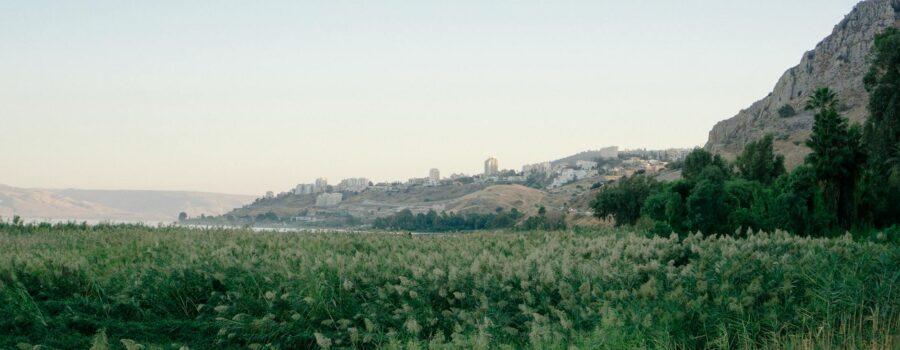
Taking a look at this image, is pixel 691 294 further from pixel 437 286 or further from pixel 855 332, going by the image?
pixel 437 286

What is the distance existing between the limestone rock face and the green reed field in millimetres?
78803

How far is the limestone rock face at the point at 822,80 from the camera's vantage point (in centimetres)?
9419

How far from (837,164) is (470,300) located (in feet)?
92.6

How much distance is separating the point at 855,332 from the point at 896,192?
2968 cm

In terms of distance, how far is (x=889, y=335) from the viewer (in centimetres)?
875

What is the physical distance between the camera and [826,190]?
35.4m

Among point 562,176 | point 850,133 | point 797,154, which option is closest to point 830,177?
point 850,133

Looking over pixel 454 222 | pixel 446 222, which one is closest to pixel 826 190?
pixel 446 222

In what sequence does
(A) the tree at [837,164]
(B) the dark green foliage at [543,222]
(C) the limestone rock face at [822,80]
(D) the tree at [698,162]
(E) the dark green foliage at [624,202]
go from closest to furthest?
(A) the tree at [837,164] < (E) the dark green foliage at [624,202] < (B) the dark green foliage at [543,222] < (D) the tree at [698,162] < (C) the limestone rock face at [822,80]

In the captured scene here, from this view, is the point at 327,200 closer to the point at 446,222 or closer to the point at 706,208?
the point at 446,222

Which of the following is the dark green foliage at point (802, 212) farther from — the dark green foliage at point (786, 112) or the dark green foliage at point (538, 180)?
the dark green foliage at point (538, 180)

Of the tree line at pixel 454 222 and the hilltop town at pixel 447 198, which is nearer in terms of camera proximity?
the tree line at pixel 454 222

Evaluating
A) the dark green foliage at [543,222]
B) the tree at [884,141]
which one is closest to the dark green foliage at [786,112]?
the dark green foliage at [543,222]

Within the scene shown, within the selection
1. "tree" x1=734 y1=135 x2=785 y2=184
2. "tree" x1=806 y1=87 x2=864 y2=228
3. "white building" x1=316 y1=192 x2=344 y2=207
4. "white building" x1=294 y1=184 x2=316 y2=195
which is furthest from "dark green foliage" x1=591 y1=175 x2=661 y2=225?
"white building" x1=294 y1=184 x2=316 y2=195
